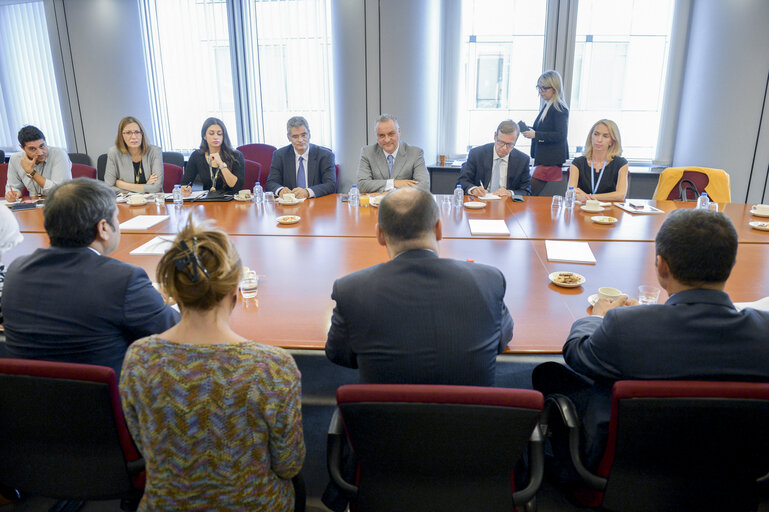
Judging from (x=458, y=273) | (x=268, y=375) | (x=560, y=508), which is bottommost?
(x=560, y=508)

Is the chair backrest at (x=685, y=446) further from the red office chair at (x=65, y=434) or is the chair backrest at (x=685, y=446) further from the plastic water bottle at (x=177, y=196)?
the plastic water bottle at (x=177, y=196)

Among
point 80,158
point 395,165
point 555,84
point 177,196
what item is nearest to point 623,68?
point 555,84

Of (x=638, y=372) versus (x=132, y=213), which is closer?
(x=638, y=372)

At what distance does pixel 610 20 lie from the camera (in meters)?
5.74

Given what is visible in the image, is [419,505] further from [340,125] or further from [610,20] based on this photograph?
→ [610,20]

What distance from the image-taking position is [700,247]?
1.37m

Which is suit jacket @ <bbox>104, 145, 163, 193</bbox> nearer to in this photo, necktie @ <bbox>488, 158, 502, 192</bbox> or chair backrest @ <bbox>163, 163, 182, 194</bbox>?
chair backrest @ <bbox>163, 163, 182, 194</bbox>

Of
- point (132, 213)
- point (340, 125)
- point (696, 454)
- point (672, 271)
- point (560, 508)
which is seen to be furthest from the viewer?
point (340, 125)

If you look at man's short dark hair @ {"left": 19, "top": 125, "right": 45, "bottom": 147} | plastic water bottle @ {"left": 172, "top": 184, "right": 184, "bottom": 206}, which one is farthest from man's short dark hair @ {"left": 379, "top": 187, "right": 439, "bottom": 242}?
man's short dark hair @ {"left": 19, "top": 125, "right": 45, "bottom": 147}

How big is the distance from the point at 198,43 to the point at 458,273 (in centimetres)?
606

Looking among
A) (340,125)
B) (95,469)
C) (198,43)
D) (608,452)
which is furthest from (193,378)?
(198,43)

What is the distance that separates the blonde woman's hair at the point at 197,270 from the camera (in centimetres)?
114

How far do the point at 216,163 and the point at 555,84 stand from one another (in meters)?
3.40

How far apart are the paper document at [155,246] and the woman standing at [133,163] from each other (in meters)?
1.74
